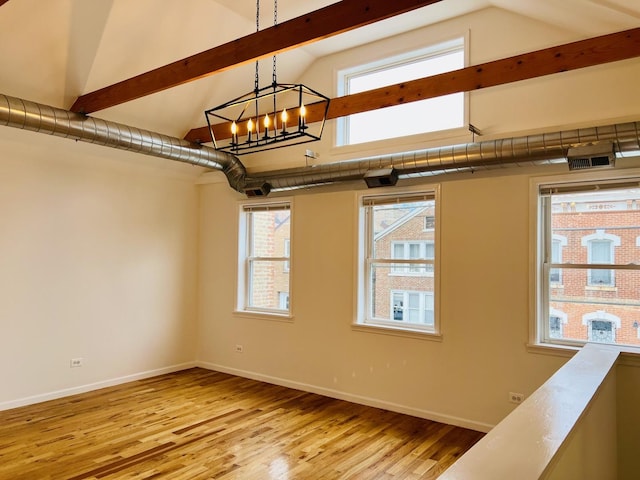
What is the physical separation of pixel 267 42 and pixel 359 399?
3.64 metres

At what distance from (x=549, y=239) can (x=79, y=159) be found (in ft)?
16.3

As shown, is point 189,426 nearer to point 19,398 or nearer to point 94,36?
point 19,398

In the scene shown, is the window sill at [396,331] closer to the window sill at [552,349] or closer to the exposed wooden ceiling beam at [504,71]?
the window sill at [552,349]

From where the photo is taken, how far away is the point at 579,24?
3.67m

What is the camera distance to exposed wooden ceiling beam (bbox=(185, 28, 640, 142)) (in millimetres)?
3297

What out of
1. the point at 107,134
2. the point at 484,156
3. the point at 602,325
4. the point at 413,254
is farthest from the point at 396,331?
the point at 107,134

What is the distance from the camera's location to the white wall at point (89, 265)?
15.5 ft

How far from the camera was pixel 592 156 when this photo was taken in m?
3.43

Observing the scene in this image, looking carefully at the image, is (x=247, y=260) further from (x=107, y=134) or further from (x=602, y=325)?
(x=602, y=325)

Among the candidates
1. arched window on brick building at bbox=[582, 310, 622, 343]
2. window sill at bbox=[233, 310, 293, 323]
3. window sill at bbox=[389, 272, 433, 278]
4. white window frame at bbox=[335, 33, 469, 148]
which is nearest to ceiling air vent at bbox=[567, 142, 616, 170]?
white window frame at bbox=[335, 33, 469, 148]

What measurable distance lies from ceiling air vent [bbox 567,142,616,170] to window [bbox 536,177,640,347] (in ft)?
1.07

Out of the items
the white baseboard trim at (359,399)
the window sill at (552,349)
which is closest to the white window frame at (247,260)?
the white baseboard trim at (359,399)

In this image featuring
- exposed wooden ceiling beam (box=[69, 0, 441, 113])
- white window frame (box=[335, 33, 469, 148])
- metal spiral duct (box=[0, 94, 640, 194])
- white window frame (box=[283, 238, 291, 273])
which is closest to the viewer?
exposed wooden ceiling beam (box=[69, 0, 441, 113])

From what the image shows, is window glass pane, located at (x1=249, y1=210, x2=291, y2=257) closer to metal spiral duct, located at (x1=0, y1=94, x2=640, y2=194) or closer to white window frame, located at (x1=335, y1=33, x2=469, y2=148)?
metal spiral duct, located at (x1=0, y1=94, x2=640, y2=194)
